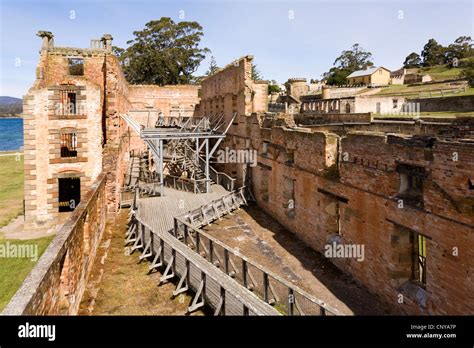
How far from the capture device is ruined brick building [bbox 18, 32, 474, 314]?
813 cm

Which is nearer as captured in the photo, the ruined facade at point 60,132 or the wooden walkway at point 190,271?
the wooden walkway at point 190,271

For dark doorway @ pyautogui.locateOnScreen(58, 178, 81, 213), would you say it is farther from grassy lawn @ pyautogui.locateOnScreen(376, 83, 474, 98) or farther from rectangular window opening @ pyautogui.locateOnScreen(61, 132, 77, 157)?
grassy lawn @ pyautogui.locateOnScreen(376, 83, 474, 98)

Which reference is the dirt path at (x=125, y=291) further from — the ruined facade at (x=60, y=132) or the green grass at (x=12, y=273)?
the ruined facade at (x=60, y=132)

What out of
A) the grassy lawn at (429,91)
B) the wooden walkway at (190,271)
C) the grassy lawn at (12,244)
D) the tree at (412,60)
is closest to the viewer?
the wooden walkway at (190,271)

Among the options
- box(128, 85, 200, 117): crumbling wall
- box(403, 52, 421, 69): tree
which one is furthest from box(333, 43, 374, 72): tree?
box(128, 85, 200, 117): crumbling wall

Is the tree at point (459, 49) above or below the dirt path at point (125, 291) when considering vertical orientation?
above

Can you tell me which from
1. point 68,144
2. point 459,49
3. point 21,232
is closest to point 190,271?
point 21,232

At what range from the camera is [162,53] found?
175 ft

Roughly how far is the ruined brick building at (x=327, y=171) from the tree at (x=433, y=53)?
222 ft

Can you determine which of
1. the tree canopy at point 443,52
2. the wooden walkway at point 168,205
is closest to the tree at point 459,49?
the tree canopy at point 443,52

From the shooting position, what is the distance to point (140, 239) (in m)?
13.2

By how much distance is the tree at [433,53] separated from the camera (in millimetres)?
81625

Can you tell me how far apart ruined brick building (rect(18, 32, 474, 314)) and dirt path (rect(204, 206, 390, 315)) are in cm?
38
